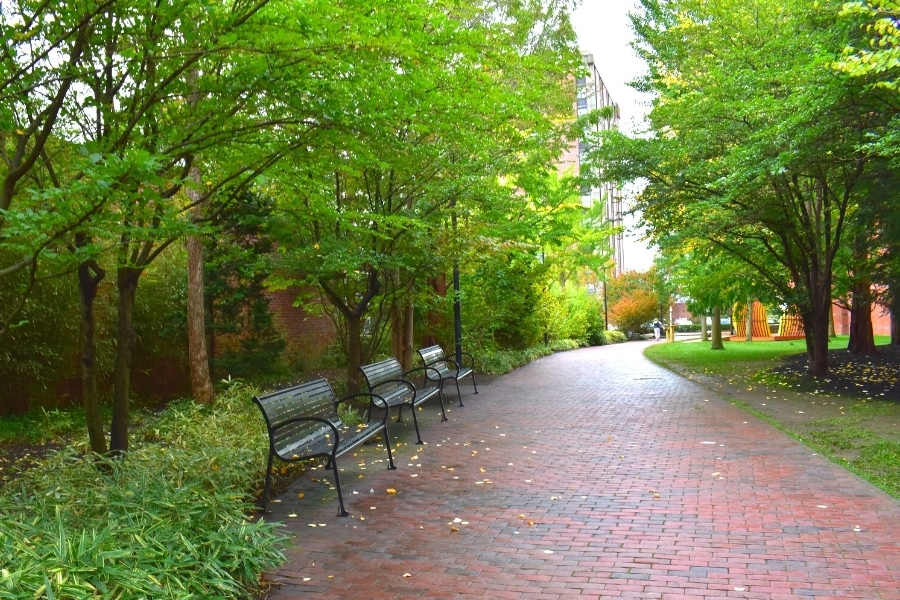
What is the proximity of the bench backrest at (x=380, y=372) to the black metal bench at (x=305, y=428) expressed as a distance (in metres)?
1.61

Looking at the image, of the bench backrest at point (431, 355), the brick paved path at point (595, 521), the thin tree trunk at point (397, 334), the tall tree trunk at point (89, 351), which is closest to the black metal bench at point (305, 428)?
the brick paved path at point (595, 521)

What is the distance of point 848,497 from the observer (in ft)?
18.4

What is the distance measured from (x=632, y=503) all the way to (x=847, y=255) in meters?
14.2

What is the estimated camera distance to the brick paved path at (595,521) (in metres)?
4.02

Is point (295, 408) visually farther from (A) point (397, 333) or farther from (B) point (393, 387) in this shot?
(A) point (397, 333)

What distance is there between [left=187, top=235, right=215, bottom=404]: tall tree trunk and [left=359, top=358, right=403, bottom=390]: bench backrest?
304cm

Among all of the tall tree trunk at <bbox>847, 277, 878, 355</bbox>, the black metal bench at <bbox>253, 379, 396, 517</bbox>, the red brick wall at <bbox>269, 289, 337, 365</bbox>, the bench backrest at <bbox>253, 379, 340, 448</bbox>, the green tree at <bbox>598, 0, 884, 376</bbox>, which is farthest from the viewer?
the tall tree trunk at <bbox>847, 277, 878, 355</bbox>

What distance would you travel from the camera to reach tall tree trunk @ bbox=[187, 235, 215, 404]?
10555mm

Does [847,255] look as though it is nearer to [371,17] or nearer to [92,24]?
[371,17]

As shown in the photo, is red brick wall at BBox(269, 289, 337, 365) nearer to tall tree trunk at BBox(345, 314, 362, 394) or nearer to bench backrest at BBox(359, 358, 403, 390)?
tall tree trunk at BBox(345, 314, 362, 394)

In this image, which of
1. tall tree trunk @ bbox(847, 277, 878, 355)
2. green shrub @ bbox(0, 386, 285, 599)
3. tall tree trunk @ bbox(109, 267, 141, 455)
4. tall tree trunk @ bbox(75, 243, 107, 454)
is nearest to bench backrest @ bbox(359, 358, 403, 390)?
green shrub @ bbox(0, 386, 285, 599)

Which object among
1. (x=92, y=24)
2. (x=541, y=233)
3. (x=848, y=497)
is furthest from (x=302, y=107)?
(x=541, y=233)

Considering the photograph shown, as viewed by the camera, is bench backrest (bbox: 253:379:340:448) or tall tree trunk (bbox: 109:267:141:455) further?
tall tree trunk (bbox: 109:267:141:455)

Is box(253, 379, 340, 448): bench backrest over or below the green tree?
below
